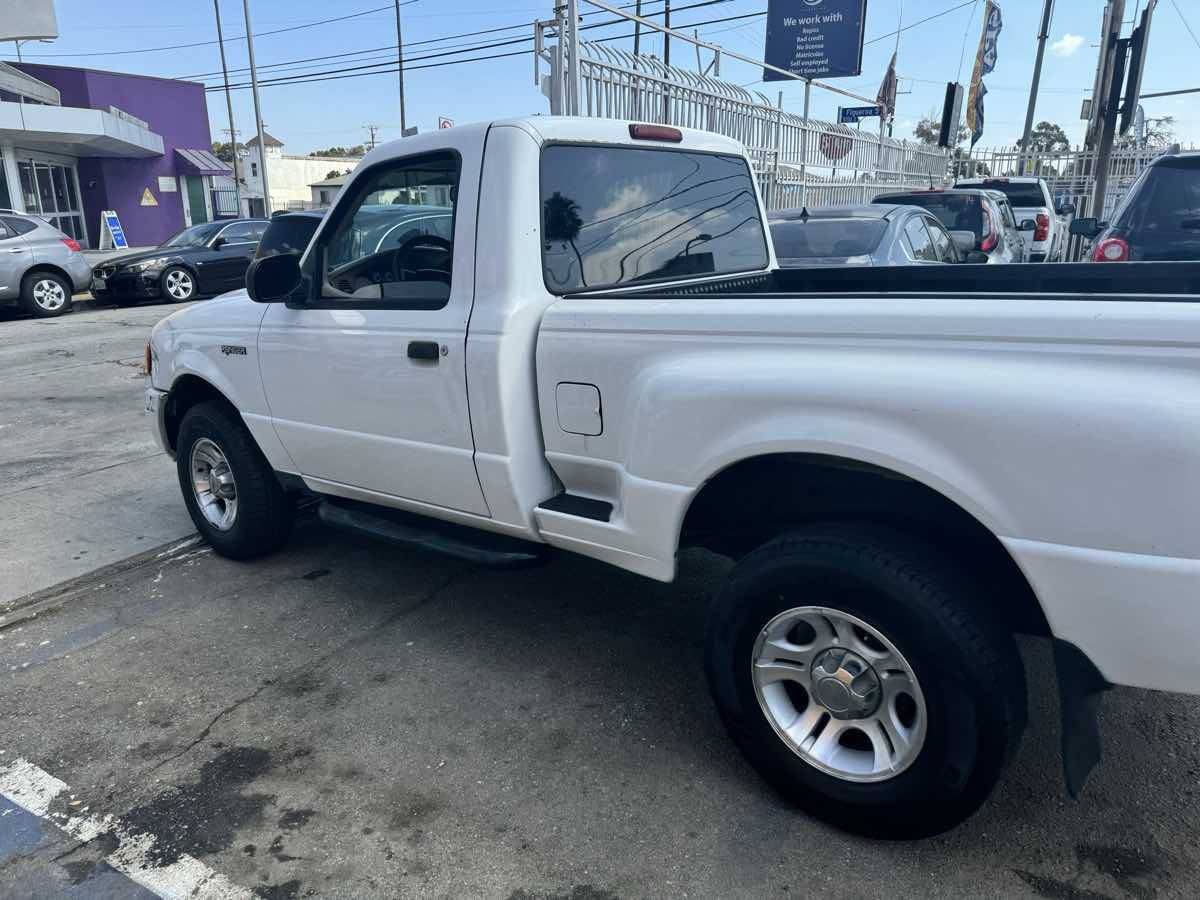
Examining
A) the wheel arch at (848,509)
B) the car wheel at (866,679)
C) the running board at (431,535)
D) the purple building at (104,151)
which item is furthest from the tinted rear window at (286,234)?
the purple building at (104,151)

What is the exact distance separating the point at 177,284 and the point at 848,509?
16126 millimetres

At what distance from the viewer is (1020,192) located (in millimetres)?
15266

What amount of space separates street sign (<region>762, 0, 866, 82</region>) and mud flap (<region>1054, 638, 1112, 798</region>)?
16380 millimetres

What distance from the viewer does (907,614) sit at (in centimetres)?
230

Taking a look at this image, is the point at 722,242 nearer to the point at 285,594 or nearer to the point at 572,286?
the point at 572,286

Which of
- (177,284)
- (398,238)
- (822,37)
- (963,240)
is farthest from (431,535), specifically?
(822,37)

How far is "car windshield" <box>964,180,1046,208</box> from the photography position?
15.1m

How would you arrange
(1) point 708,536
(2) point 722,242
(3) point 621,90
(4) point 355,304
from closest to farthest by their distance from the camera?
(1) point 708,536 → (4) point 355,304 → (2) point 722,242 → (3) point 621,90

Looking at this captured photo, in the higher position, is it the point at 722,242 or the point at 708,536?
the point at 722,242

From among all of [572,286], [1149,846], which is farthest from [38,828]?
[1149,846]

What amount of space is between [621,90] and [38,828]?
27.0 ft

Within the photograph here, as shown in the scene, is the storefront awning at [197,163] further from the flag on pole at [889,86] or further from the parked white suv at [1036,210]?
the parked white suv at [1036,210]

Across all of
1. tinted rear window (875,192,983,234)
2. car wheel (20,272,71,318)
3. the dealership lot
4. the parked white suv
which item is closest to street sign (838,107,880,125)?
the parked white suv

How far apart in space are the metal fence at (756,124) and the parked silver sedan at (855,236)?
53 cm
